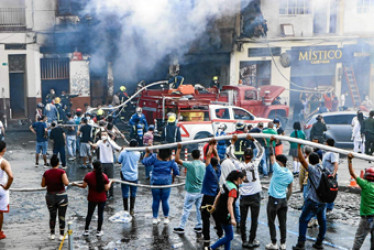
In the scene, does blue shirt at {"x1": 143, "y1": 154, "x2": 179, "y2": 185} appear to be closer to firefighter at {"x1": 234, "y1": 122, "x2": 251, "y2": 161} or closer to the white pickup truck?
firefighter at {"x1": 234, "y1": 122, "x2": 251, "y2": 161}

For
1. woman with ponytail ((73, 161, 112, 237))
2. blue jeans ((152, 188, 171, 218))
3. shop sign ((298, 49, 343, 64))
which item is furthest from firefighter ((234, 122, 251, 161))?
shop sign ((298, 49, 343, 64))

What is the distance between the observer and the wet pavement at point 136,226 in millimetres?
9492

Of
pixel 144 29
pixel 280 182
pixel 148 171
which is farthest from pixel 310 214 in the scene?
pixel 144 29

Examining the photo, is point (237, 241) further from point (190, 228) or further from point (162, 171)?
point (162, 171)

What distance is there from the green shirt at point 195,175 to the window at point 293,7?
2135 centimetres

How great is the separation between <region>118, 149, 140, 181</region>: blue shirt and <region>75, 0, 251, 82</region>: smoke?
13636 millimetres

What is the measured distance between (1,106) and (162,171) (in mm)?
17753

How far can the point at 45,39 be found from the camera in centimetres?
2656

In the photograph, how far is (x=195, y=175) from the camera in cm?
980

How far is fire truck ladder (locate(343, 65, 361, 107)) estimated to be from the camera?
29655 mm

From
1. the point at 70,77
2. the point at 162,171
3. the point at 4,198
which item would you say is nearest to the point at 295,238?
the point at 162,171

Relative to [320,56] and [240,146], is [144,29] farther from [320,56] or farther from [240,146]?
[240,146]

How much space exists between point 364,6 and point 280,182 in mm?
23935

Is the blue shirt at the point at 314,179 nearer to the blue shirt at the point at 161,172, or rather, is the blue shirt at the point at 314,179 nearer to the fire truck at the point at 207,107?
the blue shirt at the point at 161,172
